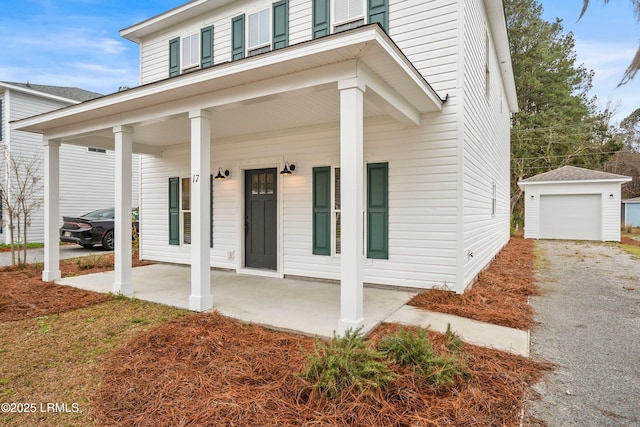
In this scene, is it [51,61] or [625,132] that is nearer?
[51,61]

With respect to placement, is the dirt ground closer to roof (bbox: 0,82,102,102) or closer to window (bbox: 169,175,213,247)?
window (bbox: 169,175,213,247)

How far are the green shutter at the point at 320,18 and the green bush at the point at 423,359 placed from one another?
5218 millimetres

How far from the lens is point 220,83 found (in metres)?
4.16

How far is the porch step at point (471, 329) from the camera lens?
11.1ft

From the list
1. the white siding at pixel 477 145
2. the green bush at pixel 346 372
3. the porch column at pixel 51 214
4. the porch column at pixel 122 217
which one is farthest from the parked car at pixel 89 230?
the green bush at pixel 346 372

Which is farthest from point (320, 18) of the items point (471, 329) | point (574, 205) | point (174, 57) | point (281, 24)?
point (574, 205)

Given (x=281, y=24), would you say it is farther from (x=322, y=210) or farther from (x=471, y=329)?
(x=471, y=329)

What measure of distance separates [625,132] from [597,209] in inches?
677

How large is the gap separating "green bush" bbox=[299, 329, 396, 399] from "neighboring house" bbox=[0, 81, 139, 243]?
43.3 feet

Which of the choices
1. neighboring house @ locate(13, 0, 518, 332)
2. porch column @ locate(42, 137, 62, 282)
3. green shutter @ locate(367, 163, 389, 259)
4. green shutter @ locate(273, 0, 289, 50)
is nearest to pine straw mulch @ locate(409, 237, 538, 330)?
neighboring house @ locate(13, 0, 518, 332)

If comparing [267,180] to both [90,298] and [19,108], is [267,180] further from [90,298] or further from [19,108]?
[19,108]

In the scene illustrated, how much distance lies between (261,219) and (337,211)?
1.69 meters

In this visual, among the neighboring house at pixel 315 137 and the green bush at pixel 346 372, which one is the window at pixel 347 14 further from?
the green bush at pixel 346 372

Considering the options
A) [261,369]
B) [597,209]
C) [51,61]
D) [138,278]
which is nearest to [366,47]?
[261,369]
